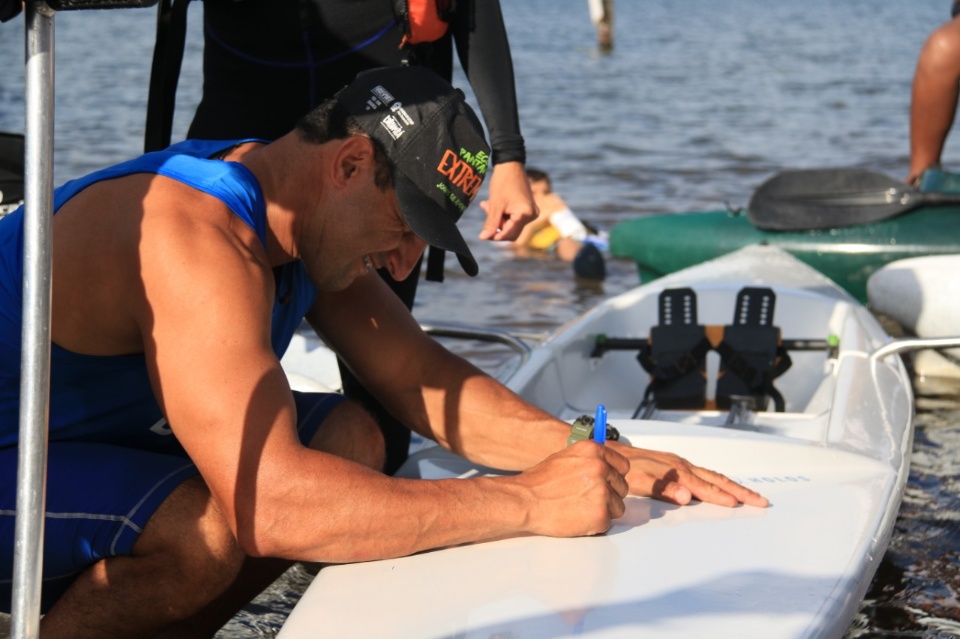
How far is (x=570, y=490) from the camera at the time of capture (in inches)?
82.4

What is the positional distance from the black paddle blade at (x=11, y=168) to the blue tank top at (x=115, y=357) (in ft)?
4.51

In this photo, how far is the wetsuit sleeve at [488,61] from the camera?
2.94 m

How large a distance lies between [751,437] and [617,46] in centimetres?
2297

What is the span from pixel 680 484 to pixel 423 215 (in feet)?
2.50

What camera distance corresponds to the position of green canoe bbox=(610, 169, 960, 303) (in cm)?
532

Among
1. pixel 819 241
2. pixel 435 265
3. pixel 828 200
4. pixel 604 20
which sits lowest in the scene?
pixel 604 20

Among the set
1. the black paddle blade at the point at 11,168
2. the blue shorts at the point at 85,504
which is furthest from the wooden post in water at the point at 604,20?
the blue shorts at the point at 85,504

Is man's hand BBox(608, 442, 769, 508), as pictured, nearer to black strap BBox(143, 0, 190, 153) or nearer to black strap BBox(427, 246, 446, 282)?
black strap BBox(427, 246, 446, 282)

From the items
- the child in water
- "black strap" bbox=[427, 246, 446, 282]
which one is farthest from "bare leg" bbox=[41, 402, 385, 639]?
the child in water

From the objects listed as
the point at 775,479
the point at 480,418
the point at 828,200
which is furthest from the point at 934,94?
the point at 480,418

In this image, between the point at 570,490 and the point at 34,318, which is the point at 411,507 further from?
the point at 34,318

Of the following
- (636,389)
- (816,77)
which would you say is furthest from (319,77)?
(816,77)

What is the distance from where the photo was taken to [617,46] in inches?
976

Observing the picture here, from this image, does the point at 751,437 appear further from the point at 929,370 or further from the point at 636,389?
the point at 929,370
